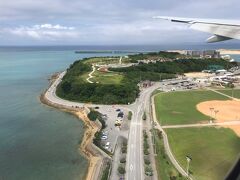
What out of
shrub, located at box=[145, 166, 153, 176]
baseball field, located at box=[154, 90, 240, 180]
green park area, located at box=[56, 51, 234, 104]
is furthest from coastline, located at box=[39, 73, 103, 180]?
baseball field, located at box=[154, 90, 240, 180]

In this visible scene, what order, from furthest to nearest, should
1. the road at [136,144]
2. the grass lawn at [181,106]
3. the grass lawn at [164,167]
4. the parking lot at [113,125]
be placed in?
the grass lawn at [181,106]
the parking lot at [113,125]
the road at [136,144]
the grass lawn at [164,167]

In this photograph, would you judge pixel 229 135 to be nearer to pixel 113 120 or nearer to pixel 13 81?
pixel 113 120

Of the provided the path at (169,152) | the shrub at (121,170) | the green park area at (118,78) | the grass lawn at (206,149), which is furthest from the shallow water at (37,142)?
the grass lawn at (206,149)

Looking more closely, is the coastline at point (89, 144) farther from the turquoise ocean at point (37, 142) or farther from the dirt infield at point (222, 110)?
the dirt infield at point (222, 110)

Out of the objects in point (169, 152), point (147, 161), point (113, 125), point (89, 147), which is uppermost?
point (147, 161)

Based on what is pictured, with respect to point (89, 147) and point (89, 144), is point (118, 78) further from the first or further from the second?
point (89, 147)

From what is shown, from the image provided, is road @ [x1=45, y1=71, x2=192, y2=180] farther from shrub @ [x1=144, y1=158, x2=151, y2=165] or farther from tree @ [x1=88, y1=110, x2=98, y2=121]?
tree @ [x1=88, y1=110, x2=98, y2=121]

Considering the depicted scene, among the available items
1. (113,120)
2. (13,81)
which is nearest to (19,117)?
(113,120)

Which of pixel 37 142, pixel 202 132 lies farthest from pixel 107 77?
pixel 202 132
